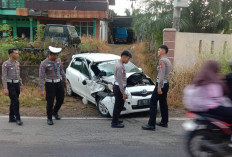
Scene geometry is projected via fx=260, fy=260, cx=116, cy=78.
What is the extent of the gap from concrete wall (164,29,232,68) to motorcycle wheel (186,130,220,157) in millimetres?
5591

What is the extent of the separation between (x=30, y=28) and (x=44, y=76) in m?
18.2

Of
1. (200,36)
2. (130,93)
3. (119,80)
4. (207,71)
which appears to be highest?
(200,36)

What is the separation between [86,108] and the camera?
24.4ft

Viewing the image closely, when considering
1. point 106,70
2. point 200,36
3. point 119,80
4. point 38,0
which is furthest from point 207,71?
point 38,0

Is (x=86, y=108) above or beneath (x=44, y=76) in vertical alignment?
beneath

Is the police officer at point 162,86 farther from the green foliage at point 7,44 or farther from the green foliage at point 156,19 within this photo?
the green foliage at point 156,19

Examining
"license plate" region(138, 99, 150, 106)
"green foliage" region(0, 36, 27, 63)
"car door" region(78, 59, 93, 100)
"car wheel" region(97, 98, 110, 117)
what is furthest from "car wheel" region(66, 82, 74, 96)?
"green foliage" region(0, 36, 27, 63)

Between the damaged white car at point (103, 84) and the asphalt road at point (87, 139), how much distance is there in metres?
0.42

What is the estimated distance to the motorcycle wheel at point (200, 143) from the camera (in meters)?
3.86

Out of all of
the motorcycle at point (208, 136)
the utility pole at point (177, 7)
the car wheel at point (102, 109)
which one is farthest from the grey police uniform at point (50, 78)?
the utility pole at point (177, 7)

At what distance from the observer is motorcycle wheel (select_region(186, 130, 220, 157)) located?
3.86 metres

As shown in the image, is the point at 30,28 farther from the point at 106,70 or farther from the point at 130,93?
the point at 130,93

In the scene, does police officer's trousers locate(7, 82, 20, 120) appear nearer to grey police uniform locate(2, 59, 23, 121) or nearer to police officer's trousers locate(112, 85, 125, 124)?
grey police uniform locate(2, 59, 23, 121)

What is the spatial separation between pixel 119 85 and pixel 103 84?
1384mm
